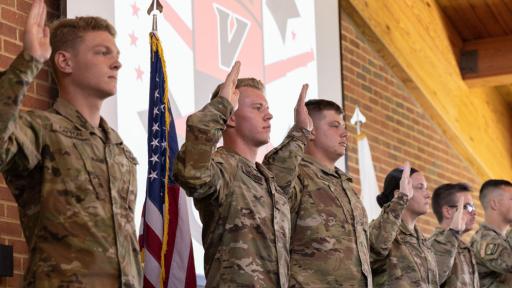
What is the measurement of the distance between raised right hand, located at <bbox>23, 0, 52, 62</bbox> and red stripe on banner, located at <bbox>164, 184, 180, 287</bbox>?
1299 mm

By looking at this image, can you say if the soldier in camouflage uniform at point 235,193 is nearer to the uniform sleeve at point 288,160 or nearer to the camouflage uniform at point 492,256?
the uniform sleeve at point 288,160

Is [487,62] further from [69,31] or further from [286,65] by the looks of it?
[69,31]

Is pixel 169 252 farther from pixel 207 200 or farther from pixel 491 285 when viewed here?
pixel 491 285

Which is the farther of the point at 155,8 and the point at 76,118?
the point at 155,8

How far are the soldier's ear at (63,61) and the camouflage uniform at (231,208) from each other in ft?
1.35

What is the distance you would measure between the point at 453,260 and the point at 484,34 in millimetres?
3703

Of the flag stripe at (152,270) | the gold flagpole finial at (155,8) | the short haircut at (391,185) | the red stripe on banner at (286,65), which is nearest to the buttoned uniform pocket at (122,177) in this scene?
the flag stripe at (152,270)

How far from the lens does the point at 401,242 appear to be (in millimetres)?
4805

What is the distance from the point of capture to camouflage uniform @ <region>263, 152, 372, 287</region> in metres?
3.58

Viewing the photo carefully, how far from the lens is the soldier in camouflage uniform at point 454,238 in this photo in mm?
5105

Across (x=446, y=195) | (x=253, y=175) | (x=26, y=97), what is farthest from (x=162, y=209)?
(x=446, y=195)

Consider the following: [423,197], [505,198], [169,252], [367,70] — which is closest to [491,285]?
[505,198]

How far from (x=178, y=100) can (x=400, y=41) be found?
117 inches

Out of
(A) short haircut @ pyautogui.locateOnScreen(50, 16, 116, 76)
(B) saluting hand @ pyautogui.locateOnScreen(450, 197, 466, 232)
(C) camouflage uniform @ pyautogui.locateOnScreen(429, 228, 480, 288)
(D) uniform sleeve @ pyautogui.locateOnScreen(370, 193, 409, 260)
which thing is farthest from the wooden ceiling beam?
(A) short haircut @ pyautogui.locateOnScreen(50, 16, 116, 76)
